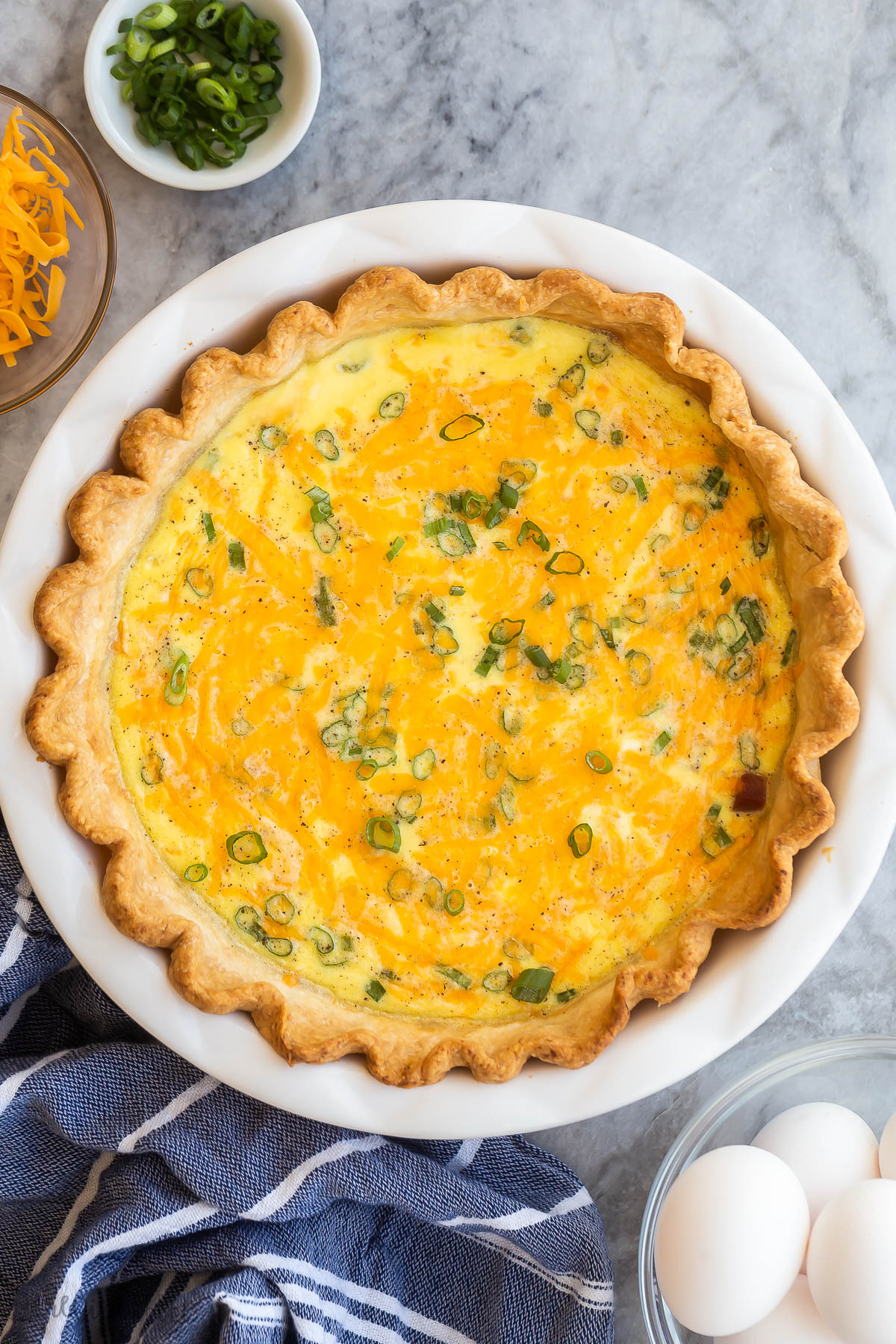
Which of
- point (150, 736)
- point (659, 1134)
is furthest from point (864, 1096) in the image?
point (150, 736)

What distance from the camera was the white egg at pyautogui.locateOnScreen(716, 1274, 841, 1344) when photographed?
104 inches

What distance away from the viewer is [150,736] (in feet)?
8.55

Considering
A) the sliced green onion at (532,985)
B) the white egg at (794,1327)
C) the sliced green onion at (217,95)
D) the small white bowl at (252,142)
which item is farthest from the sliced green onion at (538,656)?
the white egg at (794,1327)

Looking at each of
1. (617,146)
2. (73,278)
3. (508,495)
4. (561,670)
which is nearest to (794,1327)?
(561,670)

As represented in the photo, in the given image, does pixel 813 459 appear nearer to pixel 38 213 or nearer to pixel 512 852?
pixel 512 852

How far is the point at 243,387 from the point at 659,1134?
2198mm

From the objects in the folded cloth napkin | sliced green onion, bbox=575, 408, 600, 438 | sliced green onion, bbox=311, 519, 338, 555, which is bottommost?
the folded cloth napkin

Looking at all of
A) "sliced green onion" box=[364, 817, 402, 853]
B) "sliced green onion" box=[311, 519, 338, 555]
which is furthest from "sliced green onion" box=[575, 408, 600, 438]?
"sliced green onion" box=[364, 817, 402, 853]

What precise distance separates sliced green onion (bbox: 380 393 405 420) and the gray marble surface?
0.60 m

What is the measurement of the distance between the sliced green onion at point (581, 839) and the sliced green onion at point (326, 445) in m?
1.02

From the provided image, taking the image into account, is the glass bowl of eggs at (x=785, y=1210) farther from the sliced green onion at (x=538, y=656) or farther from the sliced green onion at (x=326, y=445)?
the sliced green onion at (x=326, y=445)

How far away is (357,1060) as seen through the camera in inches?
100

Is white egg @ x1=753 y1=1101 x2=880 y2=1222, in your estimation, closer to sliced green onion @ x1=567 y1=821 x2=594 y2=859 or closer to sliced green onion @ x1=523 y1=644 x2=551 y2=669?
sliced green onion @ x1=567 y1=821 x2=594 y2=859

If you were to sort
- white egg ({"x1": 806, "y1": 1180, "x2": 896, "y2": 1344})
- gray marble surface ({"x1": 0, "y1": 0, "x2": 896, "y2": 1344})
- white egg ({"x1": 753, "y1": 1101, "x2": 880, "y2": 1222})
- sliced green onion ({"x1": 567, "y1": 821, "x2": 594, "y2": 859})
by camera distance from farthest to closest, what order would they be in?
gray marble surface ({"x1": 0, "y1": 0, "x2": 896, "y2": 1344}), white egg ({"x1": 753, "y1": 1101, "x2": 880, "y2": 1222}), sliced green onion ({"x1": 567, "y1": 821, "x2": 594, "y2": 859}), white egg ({"x1": 806, "y1": 1180, "x2": 896, "y2": 1344})
